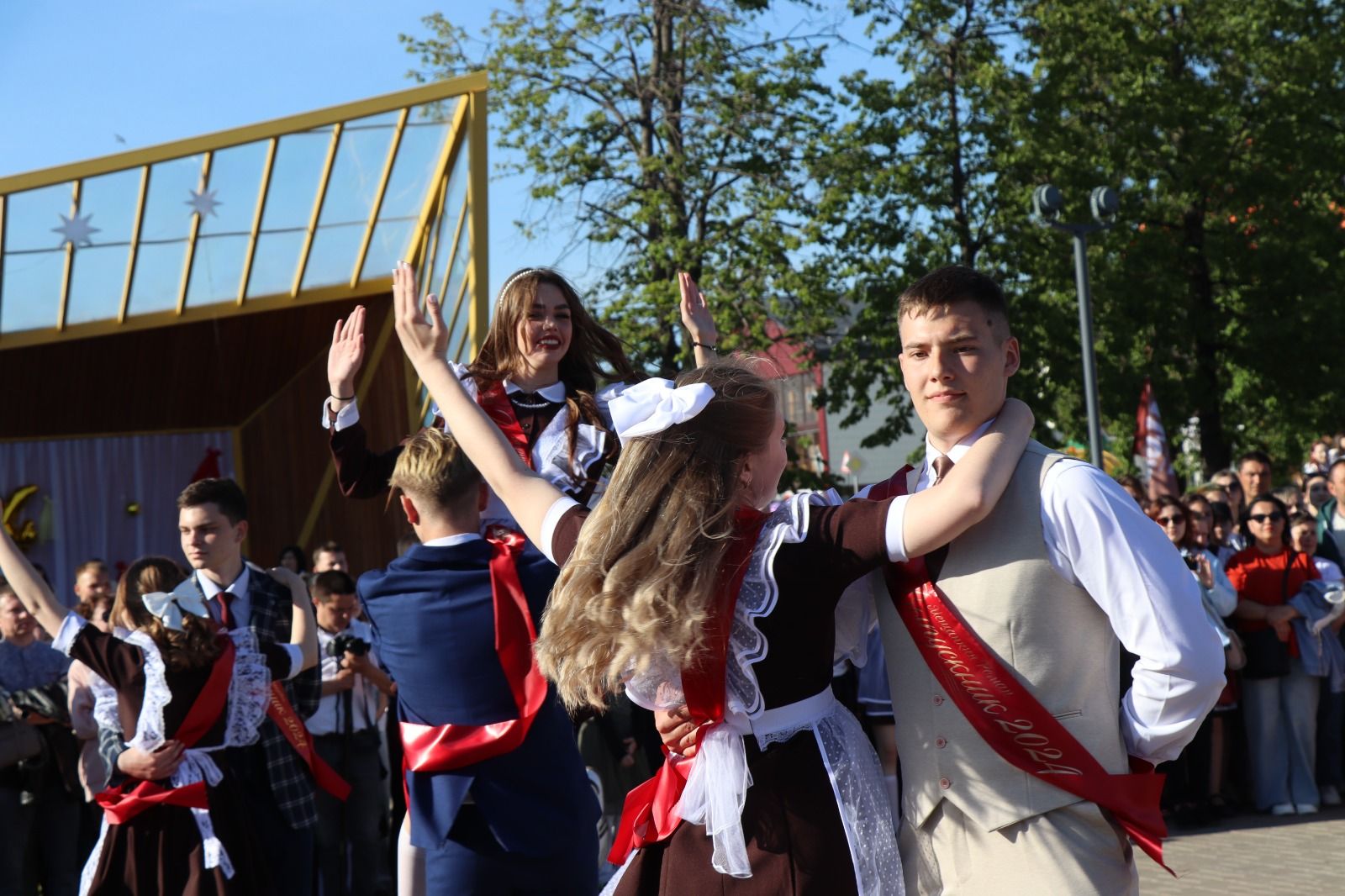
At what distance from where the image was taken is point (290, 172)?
17.8 m

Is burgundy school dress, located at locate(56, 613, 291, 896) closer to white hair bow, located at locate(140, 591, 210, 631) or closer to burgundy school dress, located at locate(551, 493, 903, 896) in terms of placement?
white hair bow, located at locate(140, 591, 210, 631)

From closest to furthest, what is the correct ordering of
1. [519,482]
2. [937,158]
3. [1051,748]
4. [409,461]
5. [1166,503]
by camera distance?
1. [1051,748]
2. [519,482]
3. [409,461]
4. [1166,503]
5. [937,158]

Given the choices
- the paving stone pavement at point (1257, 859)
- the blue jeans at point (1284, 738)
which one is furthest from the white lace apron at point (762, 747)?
the blue jeans at point (1284, 738)

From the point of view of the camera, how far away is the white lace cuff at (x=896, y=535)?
8.44 feet

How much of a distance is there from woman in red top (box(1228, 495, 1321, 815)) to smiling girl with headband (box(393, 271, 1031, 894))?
781 centimetres

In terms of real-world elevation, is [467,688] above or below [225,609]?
below

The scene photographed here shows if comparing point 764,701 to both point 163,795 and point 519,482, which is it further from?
point 163,795

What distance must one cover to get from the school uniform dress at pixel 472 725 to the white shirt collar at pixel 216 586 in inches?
59.2

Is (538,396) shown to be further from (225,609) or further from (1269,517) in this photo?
(1269,517)

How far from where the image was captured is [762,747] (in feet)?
8.82

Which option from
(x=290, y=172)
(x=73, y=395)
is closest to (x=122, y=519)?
(x=73, y=395)

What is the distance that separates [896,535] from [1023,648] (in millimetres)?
300

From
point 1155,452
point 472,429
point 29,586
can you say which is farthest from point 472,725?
point 1155,452

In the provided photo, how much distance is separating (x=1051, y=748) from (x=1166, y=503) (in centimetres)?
744
